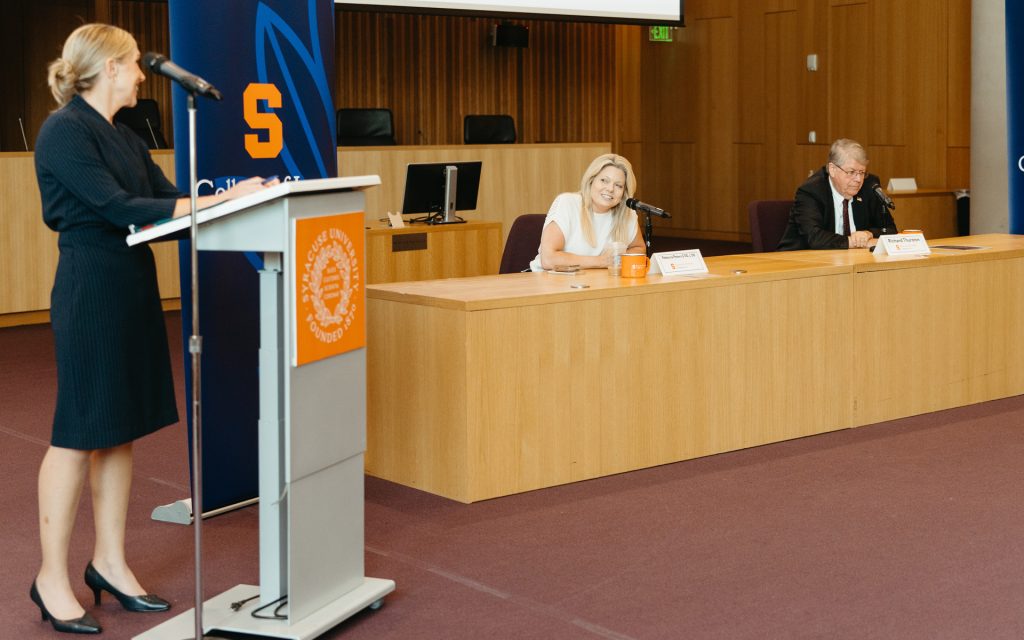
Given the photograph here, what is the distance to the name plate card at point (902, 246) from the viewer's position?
17.9 ft

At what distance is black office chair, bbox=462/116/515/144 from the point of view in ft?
36.5

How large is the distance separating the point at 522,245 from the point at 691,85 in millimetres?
8590

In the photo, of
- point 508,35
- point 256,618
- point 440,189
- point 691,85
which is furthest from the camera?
point 691,85

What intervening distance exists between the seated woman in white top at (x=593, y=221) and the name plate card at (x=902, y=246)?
3.50 ft

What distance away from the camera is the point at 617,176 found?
512 cm

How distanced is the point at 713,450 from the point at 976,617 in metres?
1.74

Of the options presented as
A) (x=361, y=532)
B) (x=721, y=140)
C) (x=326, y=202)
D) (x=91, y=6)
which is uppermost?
(x=91, y=6)

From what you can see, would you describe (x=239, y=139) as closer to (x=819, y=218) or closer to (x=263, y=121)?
(x=263, y=121)

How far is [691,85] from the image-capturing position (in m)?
13.7

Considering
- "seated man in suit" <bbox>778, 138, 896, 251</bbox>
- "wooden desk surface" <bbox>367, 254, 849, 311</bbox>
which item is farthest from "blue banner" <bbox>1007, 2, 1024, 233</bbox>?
"wooden desk surface" <bbox>367, 254, 849, 311</bbox>

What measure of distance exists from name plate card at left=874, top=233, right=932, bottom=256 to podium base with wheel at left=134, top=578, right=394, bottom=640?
313 centimetres

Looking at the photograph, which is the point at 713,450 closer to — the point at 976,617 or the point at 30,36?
the point at 976,617

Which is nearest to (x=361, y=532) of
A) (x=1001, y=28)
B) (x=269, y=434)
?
(x=269, y=434)

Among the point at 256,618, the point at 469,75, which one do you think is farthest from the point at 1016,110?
the point at 469,75
